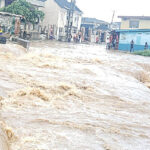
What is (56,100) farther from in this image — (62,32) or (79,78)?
(62,32)

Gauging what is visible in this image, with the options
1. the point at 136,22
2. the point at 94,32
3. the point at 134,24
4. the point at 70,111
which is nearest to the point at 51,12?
the point at 94,32

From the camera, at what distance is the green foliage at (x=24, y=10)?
31161 millimetres

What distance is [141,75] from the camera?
1307cm

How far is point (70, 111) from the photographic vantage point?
6.16 metres

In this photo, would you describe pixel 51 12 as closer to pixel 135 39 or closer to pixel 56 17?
pixel 56 17

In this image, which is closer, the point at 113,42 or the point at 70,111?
the point at 70,111

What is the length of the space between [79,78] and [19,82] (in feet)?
7.94

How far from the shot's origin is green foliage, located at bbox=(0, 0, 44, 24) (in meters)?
31.2

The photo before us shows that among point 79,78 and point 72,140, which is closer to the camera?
point 72,140

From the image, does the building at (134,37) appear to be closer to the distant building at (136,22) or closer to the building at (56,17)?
the distant building at (136,22)

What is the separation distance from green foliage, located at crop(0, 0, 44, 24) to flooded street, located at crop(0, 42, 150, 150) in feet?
72.7

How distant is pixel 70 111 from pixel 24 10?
27434 mm

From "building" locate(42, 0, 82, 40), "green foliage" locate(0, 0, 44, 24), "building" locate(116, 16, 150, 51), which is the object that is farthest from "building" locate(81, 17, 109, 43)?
"building" locate(116, 16, 150, 51)

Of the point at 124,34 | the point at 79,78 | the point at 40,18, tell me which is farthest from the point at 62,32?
the point at 79,78
